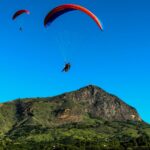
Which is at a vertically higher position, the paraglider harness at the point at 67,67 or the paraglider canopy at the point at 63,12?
the paraglider canopy at the point at 63,12

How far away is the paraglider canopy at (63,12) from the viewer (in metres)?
47.4

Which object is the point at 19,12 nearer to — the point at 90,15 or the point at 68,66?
the point at 68,66

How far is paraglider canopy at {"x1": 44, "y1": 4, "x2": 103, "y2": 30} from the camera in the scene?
156 feet

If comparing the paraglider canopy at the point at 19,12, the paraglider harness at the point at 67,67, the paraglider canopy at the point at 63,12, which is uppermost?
the paraglider canopy at the point at 19,12

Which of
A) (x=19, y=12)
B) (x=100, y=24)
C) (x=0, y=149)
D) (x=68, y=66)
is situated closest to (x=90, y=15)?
(x=100, y=24)

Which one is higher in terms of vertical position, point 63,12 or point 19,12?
point 19,12

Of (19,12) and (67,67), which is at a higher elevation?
(19,12)

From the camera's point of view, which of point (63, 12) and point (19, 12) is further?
point (19, 12)

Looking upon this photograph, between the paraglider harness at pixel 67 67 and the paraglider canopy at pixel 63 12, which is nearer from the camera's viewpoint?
Answer: the paraglider canopy at pixel 63 12

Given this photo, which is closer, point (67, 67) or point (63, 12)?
point (63, 12)

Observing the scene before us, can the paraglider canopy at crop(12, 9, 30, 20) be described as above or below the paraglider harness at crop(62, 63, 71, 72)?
above

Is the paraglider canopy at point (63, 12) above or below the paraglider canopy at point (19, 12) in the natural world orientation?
below

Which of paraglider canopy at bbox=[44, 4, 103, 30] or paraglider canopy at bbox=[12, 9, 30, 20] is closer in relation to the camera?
paraglider canopy at bbox=[44, 4, 103, 30]

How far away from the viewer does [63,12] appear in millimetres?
48938
